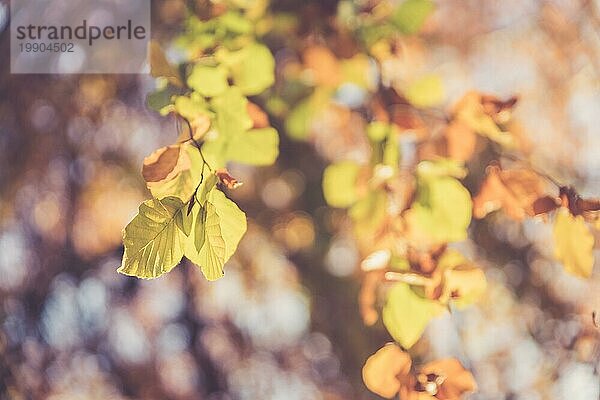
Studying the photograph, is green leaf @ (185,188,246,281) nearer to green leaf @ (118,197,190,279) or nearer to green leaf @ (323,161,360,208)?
green leaf @ (118,197,190,279)

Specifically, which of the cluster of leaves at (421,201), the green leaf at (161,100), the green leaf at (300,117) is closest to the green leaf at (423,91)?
the cluster of leaves at (421,201)

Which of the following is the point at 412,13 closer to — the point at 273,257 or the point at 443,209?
the point at 443,209

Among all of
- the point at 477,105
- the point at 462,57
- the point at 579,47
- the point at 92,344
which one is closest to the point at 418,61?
the point at 462,57

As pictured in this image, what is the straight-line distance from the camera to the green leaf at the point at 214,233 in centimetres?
26

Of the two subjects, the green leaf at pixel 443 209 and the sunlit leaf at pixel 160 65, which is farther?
the green leaf at pixel 443 209

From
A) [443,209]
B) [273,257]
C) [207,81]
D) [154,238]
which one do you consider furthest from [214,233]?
[273,257]

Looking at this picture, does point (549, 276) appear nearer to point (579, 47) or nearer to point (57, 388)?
point (579, 47)

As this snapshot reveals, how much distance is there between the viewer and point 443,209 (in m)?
0.46

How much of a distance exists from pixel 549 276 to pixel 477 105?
1.19 feet

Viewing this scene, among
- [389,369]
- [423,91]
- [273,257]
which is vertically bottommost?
[273,257]

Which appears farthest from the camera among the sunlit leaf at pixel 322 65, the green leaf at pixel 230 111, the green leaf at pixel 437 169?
the sunlit leaf at pixel 322 65

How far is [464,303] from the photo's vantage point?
423mm

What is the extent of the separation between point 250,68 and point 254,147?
0.24ft

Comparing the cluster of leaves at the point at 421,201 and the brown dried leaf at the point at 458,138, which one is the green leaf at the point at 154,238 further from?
the brown dried leaf at the point at 458,138
